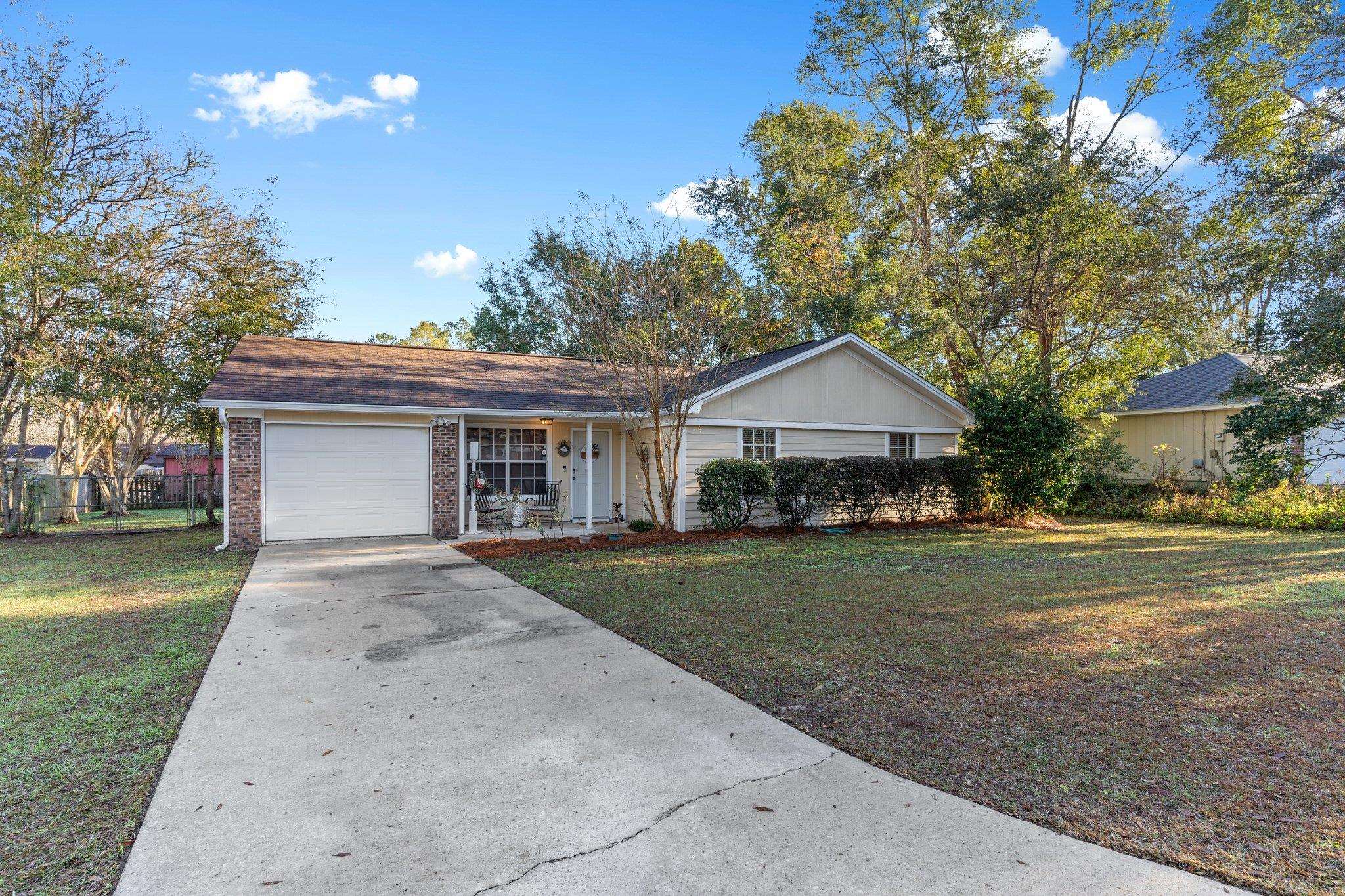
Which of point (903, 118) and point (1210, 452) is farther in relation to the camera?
point (903, 118)

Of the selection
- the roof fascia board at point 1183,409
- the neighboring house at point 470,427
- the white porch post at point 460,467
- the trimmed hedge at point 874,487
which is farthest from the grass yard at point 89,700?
the roof fascia board at point 1183,409

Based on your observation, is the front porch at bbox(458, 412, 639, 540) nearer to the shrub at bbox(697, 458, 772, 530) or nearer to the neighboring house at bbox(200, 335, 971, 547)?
the neighboring house at bbox(200, 335, 971, 547)

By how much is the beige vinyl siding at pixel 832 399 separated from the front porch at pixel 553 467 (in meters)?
2.52

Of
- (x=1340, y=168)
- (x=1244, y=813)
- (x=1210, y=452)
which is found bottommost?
(x=1244, y=813)

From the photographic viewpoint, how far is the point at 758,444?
13.2 metres

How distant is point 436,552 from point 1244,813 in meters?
9.30

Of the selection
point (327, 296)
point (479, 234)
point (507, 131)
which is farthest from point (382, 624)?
point (479, 234)

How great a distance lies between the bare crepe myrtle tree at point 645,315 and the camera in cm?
1085

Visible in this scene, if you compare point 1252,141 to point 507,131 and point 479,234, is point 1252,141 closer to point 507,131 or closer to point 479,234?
point 507,131

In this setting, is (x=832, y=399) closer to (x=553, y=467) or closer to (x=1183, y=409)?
(x=553, y=467)

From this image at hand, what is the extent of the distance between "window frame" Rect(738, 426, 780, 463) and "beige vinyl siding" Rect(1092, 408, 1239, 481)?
10514mm

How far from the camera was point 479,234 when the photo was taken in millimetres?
20250

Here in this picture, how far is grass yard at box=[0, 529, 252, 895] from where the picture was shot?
8.49 ft

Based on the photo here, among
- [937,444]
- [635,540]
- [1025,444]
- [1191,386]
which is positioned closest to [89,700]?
[635,540]
